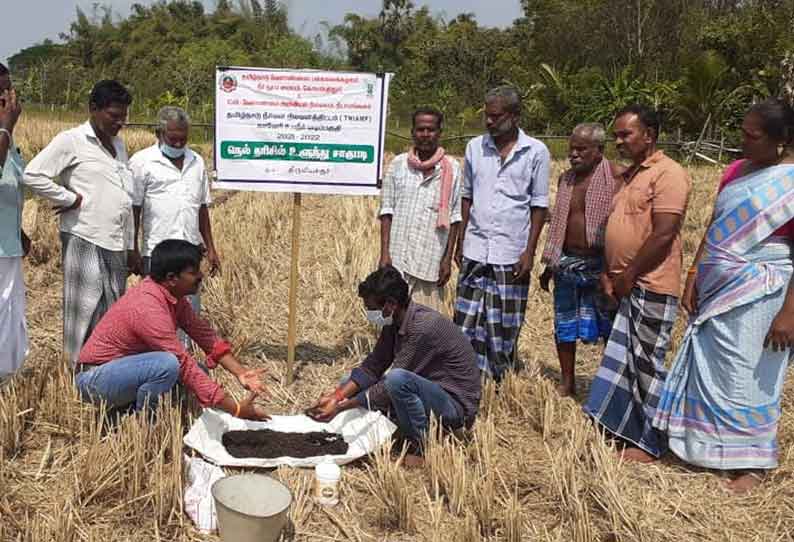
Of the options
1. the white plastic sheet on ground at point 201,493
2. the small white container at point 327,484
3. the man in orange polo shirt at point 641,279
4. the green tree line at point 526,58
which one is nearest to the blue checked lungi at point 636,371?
the man in orange polo shirt at point 641,279

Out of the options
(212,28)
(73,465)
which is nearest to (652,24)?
(212,28)

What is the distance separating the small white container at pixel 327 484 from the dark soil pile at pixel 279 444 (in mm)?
351

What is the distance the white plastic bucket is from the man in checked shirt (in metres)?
0.82

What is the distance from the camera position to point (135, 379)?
359cm

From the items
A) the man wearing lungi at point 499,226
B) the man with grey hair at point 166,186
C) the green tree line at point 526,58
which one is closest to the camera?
the man wearing lungi at point 499,226

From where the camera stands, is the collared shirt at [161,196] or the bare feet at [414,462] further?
the collared shirt at [161,196]

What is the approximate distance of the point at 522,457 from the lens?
3826 millimetres

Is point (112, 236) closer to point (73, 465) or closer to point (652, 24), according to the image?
point (73, 465)

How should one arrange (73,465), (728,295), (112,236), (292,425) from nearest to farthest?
(73,465), (728,295), (292,425), (112,236)

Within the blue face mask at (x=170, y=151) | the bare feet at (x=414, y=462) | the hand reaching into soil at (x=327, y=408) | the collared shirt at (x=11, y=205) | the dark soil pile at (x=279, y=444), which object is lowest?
the bare feet at (x=414, y=462)

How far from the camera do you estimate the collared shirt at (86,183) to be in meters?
3.99

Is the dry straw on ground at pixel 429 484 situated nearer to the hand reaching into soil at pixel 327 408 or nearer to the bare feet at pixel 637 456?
the bare feet at pixel 637 456

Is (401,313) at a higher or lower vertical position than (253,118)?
lower

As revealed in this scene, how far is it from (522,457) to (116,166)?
2.86 metres
